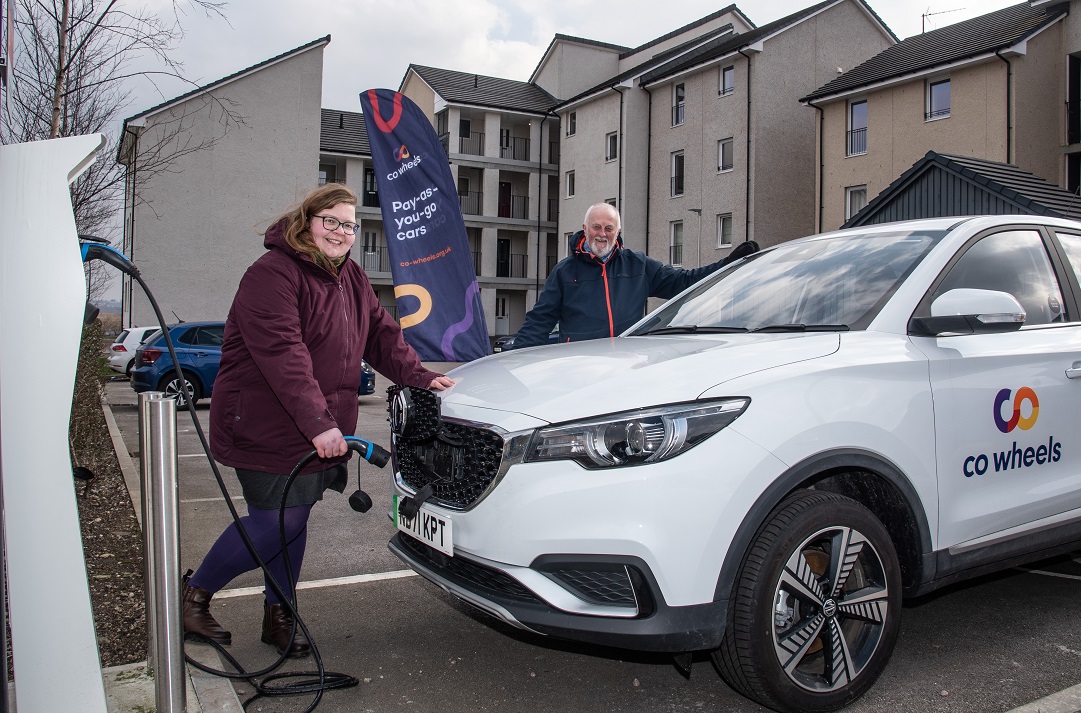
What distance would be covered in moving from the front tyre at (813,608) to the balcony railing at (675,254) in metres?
30.3

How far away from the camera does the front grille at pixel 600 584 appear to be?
247 cm

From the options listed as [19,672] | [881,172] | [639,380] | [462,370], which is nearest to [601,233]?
[462,370]

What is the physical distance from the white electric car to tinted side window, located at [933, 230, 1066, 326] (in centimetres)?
1

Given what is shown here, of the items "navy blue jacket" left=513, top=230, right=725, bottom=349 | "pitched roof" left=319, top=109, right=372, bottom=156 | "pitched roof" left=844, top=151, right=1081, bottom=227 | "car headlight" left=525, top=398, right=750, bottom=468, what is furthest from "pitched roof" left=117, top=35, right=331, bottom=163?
"car headlight" left=525, top=398, right=750, bottom=468

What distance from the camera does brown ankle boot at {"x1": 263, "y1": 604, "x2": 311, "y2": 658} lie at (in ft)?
11.1

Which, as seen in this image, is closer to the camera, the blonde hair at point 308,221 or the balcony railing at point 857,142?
the blonde hair at point 308,221

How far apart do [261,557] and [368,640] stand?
23.9 inches

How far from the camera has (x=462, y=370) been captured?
3.56 meters

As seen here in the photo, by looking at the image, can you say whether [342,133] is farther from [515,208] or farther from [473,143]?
[515,208]

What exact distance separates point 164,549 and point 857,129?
26.9 meters

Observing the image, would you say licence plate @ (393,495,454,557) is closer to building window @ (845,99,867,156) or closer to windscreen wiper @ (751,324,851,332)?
windscreen wiper @ (751,324,851,332)

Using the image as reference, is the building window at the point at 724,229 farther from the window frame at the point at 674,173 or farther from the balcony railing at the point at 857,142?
the balcony railing at the point at 857,142

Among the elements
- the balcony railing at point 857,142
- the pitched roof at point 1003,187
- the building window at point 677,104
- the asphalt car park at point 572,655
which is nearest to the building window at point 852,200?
the balcony railing at point 857,142

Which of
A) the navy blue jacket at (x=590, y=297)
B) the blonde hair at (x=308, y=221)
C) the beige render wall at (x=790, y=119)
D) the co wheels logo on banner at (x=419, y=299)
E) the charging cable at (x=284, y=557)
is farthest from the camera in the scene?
the beige render wall at (x=790, y=119)
